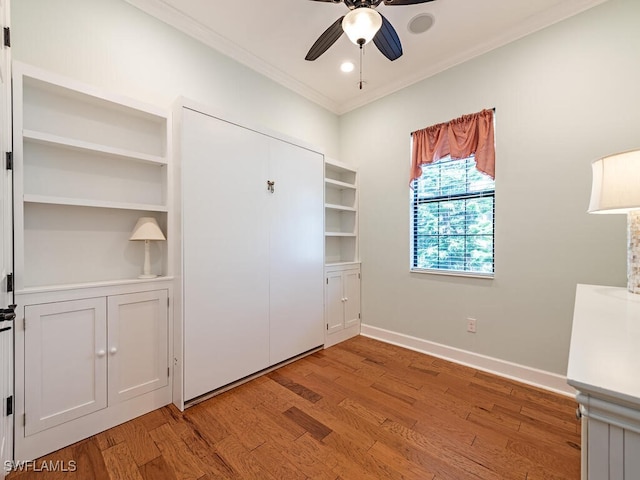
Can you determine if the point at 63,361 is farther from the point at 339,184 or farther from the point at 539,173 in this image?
the point at 539,173

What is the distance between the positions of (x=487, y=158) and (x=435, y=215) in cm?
71

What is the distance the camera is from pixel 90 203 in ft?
5.55

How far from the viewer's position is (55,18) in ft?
5.79

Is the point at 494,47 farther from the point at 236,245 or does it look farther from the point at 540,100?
the point at 236,245

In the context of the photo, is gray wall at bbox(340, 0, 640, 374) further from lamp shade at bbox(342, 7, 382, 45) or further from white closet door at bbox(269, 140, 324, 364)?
lamp shade at bbox(342, 7, 382, 45)

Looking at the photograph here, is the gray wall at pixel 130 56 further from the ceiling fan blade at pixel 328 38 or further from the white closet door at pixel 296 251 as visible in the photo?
the ceiling fan blade at pixel 328 38

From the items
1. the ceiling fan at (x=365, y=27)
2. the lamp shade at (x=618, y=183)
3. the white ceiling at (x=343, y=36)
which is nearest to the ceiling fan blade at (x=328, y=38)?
the ceiling fan at (x=365, y=27)

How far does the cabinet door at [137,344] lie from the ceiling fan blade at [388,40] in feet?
7.90

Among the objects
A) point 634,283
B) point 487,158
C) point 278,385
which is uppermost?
point 487,158

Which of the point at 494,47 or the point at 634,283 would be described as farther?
the point at 494,47

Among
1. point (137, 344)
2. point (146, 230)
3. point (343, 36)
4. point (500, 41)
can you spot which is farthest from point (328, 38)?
point (137, 344)

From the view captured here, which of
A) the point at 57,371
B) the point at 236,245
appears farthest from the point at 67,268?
the point at 236,245

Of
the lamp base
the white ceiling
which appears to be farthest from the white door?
the lamp base

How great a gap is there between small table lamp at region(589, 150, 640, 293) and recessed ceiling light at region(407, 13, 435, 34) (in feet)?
5.61
